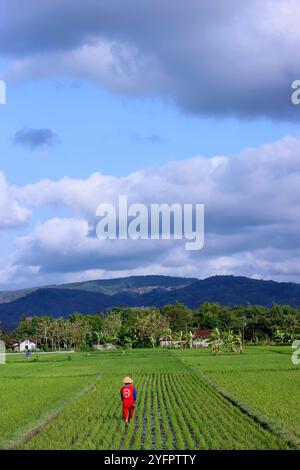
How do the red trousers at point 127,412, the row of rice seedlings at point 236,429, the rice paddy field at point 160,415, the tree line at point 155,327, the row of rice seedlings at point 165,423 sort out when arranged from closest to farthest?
the row of rice seedlings at point 236,429 < the row of rice seedlings at point 165,423 < the rice paddy field at point 160,415 < the red trousers at point 127,412 < the tree line at point 155,327

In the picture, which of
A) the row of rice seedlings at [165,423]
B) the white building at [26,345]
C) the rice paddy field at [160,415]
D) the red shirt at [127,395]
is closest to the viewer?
the row of rice seedlings at [165,423]

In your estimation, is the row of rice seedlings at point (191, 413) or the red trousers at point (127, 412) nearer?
the row of rice seedlings at point (191, 413)

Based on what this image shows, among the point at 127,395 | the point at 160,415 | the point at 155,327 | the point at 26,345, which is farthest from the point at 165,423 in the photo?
the point at 26,345

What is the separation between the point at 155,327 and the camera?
92.3 meters

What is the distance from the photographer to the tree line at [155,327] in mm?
95438

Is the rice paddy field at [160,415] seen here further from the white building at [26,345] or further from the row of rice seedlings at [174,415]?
the white building at [26,345]

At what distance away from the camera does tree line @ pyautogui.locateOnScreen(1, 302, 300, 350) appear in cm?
9544

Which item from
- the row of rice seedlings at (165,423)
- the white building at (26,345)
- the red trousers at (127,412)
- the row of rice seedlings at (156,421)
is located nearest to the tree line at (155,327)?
the white building at (26,345)

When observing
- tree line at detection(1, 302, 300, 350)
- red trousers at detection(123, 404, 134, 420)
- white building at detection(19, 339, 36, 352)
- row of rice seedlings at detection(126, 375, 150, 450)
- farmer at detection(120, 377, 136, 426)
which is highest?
tree line at detection(1, 302, 300, 350)

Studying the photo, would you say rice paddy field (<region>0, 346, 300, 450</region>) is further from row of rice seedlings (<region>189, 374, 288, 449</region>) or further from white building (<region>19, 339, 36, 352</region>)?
white building (<region>19, 339, 36, 352</region>)

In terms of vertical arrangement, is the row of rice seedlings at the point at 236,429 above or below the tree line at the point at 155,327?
below

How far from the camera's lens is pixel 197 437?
14.1 meters

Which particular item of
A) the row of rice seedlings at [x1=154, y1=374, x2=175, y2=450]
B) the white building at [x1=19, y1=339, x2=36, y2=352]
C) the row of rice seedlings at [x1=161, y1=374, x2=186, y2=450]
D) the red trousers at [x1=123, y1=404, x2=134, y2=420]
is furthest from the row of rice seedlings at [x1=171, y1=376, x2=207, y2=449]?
the white building at [x1=19, y1=339, x2=36, y2=352]
